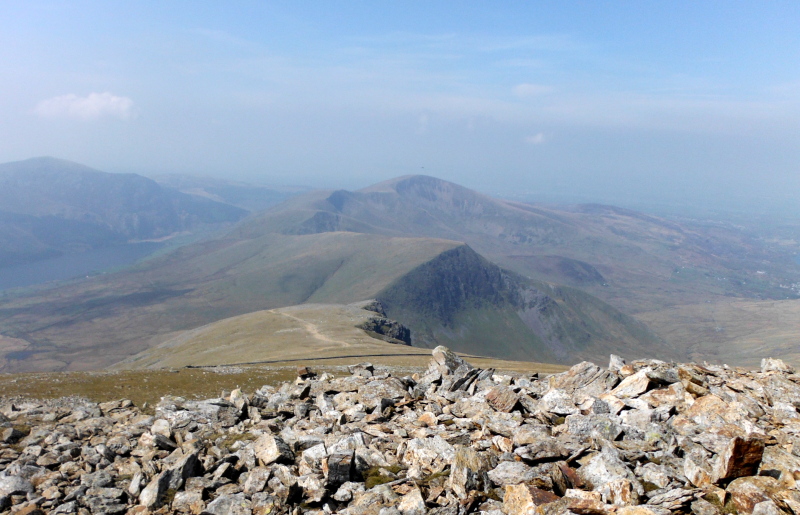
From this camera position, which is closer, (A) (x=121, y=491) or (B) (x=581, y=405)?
(A) (x=121, y=491)

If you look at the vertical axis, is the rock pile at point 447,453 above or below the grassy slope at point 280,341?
above

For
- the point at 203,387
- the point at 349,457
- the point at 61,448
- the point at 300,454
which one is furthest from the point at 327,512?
the point at 203,387

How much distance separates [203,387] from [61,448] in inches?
1394

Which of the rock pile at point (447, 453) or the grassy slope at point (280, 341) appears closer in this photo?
the rock pile at point (447, 453)

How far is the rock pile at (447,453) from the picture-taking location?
17.9 m

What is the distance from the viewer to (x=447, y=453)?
2252 cm

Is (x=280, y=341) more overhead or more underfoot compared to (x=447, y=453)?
more underfoot

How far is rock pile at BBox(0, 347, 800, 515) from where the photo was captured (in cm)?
1786

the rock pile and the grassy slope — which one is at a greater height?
the rock pile

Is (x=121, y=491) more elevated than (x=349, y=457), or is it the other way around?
(x=349, y=457)

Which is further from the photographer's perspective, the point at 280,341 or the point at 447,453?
the point at 280,341

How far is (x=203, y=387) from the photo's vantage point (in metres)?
62.6

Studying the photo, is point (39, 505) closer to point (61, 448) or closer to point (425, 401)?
point (61, 448)

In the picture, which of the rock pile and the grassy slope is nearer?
the rock pile
